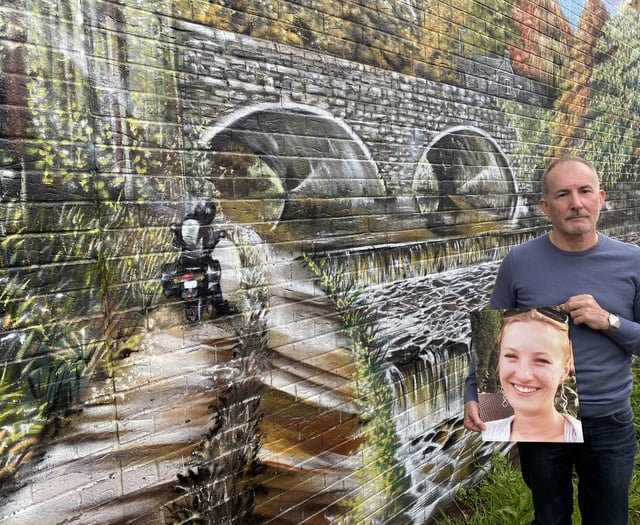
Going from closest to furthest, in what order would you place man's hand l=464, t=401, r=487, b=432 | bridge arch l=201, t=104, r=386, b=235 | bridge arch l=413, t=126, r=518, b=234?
man's hand l=464, t=401, r=487, b=432 < bridge arch l=201, t=104, r=386, b=235 < bridge arch l=413, t=126, r=518, b=234

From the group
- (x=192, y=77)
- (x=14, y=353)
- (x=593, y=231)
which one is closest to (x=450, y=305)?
(x=593, y=231)

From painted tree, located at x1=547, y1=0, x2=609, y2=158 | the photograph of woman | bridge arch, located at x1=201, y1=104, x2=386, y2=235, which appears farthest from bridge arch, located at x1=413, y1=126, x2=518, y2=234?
the photograph of woman

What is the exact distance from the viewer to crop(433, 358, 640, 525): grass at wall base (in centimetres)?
324

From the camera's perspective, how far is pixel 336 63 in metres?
2.77

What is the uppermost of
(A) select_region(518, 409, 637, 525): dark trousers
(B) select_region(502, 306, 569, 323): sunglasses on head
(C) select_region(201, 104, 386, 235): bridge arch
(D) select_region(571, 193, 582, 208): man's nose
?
(C) select_region(201, 104, 386, 235): bridge arch

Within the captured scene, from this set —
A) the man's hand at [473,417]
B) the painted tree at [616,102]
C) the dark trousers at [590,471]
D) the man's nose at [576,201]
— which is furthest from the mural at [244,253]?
the painted tree at [616,102]

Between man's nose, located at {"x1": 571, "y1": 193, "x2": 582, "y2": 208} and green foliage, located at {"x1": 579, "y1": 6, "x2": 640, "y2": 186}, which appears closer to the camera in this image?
man's nose, located at {"x1": 571, "y1": 193, "x2": 582, "y2": 208}

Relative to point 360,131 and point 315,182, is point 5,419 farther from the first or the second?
point 360,131

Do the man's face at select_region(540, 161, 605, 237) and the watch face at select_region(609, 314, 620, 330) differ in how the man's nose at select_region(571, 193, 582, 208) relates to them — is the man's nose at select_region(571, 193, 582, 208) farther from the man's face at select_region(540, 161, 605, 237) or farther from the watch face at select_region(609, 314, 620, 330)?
the watch face at select_region(609, 314, 620, 330)

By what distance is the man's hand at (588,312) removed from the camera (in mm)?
1886

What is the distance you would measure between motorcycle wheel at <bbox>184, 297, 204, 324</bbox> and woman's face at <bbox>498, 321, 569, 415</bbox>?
1.16m

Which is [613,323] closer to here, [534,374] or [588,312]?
[588,312]

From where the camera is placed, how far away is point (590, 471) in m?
2.02

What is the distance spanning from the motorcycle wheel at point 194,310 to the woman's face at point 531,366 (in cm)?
116
